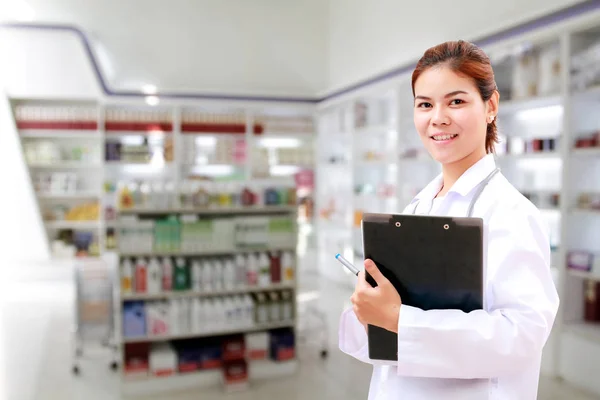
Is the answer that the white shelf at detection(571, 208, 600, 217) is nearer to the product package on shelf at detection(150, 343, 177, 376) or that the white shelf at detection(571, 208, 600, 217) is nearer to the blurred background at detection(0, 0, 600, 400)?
the blurred background at detection(0, 0, 600, 400)

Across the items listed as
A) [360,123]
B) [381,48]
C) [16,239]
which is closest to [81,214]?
[16,239]

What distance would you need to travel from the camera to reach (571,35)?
13.1ft

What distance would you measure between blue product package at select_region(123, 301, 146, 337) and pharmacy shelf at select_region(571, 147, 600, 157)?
3468mm

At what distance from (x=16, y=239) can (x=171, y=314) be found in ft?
16.4

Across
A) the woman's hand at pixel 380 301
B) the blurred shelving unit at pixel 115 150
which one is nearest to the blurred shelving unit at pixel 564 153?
the woman's hand at pixel 380 301

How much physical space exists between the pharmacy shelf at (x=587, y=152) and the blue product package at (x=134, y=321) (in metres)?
3.47

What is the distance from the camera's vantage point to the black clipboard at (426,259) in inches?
Answer: 36.2

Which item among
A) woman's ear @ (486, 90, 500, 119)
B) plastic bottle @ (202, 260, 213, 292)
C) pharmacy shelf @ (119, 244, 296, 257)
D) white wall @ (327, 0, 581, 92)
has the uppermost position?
white wall @ (327, 0, 581, 92)

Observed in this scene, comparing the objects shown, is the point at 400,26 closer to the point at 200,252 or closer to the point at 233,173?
the point at 233,173

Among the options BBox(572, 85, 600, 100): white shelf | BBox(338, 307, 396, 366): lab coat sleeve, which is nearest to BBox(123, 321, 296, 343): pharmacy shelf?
BBox(572, 85, 600, 100): white shelf

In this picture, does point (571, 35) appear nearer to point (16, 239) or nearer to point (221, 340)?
point (221, 340)

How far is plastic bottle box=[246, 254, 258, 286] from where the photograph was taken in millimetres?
4121

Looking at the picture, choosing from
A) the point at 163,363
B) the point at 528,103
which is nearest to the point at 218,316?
the point at 163,363

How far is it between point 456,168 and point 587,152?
130 inches
